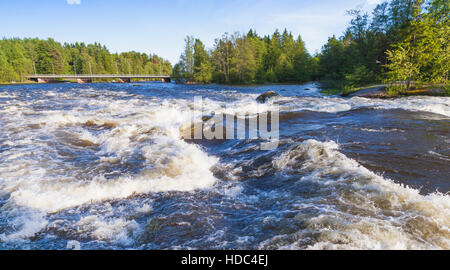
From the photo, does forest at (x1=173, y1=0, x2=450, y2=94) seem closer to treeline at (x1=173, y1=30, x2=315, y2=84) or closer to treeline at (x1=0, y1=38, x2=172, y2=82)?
treeline at (x1=173, y1=30, x2=315, y2=84)

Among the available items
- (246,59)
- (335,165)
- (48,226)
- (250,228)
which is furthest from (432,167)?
(246,59)

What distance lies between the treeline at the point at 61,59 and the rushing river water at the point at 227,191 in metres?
76.8

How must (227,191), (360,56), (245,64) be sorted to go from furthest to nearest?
(245,64), (360,56), (227,191)

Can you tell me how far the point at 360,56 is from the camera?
118 feet

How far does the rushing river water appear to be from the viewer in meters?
3.23

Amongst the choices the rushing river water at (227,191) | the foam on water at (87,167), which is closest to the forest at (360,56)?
the rushing river water at (227,191)

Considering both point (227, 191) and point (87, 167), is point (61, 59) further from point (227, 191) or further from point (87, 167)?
point (227, 191)

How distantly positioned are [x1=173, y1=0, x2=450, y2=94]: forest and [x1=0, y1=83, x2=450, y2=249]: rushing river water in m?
13.0

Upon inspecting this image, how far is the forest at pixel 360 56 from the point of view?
17781 millimetres

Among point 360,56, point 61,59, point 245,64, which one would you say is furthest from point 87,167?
point 61,59

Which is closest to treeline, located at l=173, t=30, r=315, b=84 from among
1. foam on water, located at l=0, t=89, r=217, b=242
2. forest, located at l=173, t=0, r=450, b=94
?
forest, located at l=173, t=0, r=450, b=94

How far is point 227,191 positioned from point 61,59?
110 meters
